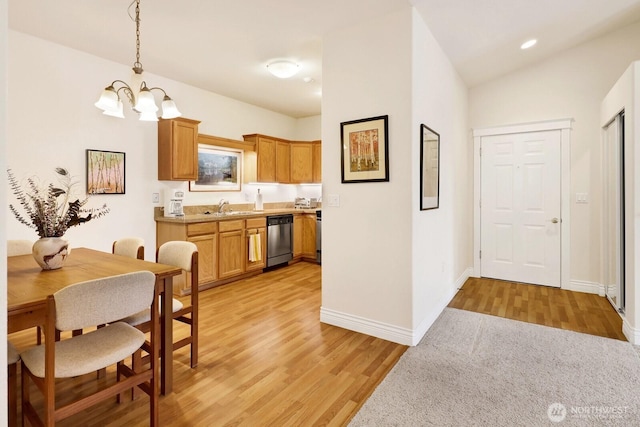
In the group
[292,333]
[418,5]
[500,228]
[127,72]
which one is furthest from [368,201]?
[127,72]

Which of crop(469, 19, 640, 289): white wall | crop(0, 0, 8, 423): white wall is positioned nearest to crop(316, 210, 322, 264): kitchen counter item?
crop(469, 19, 640, 289): white wall

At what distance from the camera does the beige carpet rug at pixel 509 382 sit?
1897 millimetres

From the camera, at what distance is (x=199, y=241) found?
419 cm

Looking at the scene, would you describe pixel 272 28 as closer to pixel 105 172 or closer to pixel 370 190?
pixel 370 190

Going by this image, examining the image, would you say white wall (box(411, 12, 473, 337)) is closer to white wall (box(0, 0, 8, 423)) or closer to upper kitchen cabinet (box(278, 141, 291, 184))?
white wall (box(0, 0, 8, 423))

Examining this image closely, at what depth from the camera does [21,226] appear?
324 centimetres

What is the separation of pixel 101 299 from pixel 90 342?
385 mm

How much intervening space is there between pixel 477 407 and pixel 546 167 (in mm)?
3625

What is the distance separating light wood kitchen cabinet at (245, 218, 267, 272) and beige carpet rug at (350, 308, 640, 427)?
9.22 feet

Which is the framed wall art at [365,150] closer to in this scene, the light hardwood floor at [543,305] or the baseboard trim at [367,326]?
the baseboard trim at [367,326]

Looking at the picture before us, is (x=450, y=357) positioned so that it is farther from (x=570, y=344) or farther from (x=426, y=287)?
(x=570, y=344)

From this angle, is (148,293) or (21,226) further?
(21,226)

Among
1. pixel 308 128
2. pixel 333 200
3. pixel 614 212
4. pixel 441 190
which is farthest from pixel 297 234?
pixel 614 212

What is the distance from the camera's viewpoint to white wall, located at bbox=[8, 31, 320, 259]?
10.5ft
